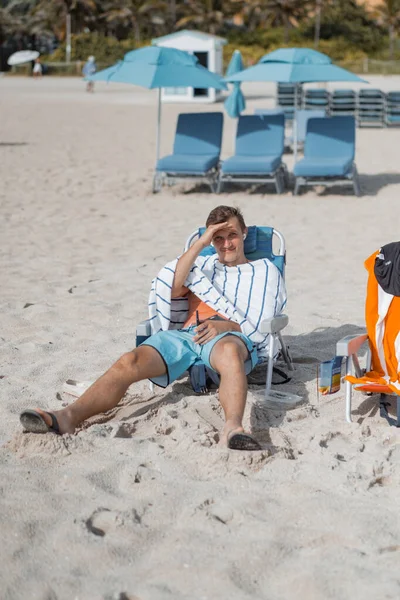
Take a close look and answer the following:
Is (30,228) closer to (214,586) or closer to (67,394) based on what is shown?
(67,394)

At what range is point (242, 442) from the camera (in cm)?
355

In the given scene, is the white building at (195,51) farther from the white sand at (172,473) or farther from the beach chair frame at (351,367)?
the beach chair frame at (351,367)

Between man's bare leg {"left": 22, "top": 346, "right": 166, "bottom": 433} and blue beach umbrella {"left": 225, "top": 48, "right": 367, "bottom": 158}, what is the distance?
26.4 ft

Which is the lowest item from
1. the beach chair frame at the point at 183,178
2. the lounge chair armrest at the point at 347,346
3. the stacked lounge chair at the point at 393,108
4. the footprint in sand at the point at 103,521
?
the beach chair frame at the point at 183,178

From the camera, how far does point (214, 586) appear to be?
276 cm

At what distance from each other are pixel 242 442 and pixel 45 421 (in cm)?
86

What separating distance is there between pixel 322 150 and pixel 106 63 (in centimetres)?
3983

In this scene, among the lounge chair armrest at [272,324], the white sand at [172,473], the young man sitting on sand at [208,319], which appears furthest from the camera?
the lounge chair armrest at [272,324]

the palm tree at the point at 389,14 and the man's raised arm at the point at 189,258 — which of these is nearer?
the man's raised arm at the point at 189,258

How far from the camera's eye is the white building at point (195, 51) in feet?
97.0

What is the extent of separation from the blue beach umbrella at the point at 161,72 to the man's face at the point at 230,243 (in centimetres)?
685

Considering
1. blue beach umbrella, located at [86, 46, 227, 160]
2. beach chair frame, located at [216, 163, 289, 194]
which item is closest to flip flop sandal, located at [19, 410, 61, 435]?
blue beach umbrella, located at [86, 46, 227, 160]

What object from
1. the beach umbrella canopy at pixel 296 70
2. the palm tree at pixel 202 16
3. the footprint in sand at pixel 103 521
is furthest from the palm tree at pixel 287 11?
the footprint in sand at pixel 103 521

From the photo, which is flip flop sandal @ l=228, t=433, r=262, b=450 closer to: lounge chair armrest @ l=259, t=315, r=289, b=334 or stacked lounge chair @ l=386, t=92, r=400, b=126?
lounge chair armrest @ l=259, t=315, r=289, b=334
